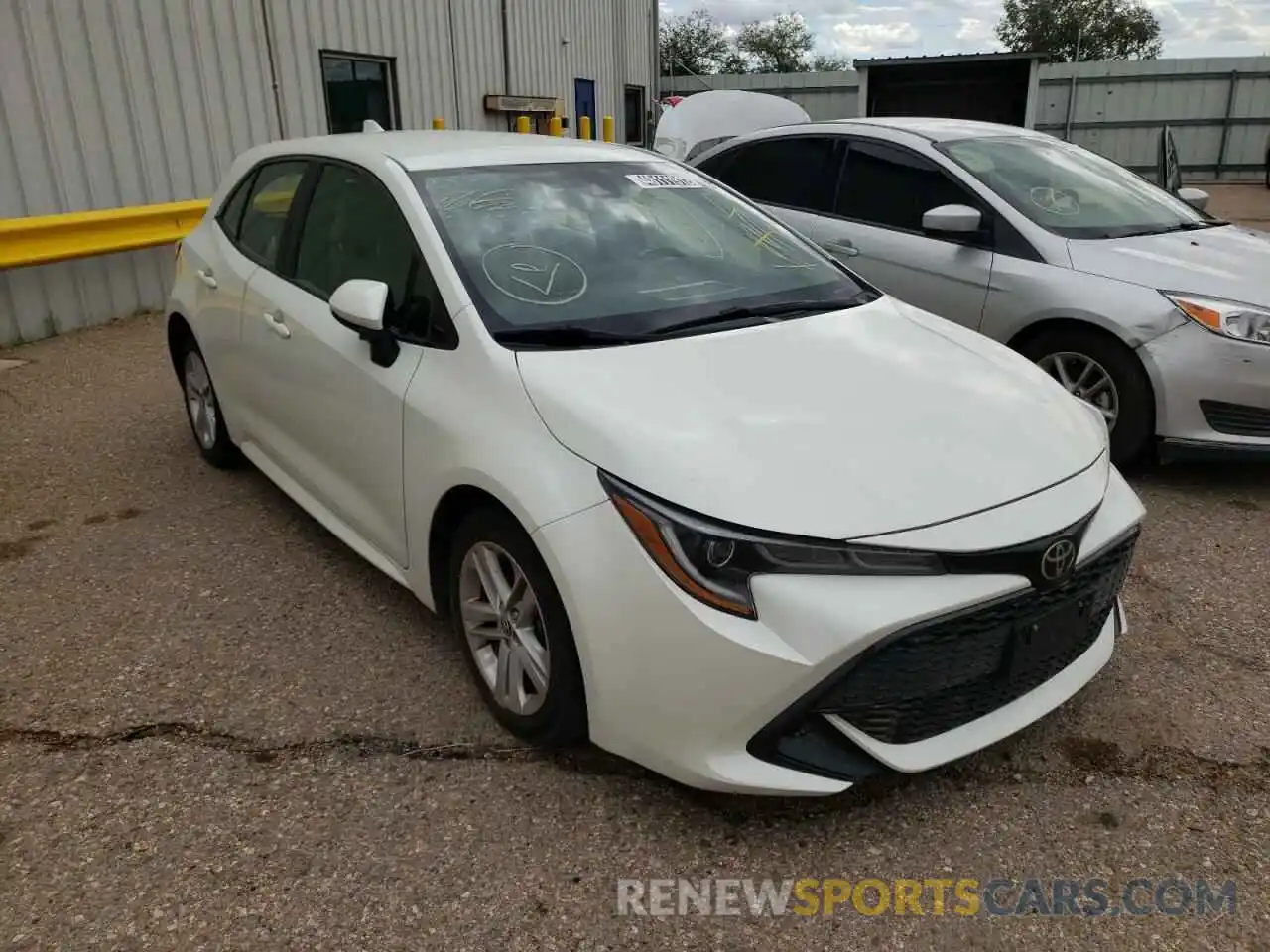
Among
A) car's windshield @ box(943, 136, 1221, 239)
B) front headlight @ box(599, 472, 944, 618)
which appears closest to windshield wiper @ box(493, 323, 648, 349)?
front headlight @ box(599, 472, 944, 618)

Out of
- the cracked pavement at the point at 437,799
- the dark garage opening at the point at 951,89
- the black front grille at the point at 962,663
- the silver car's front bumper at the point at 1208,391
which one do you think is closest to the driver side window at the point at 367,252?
the cracked pavement at the point at 437,799

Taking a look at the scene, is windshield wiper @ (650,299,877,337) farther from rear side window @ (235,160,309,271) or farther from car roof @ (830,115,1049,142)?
car roof @ (830,115,1049,142)

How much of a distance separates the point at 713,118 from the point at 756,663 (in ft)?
28.7

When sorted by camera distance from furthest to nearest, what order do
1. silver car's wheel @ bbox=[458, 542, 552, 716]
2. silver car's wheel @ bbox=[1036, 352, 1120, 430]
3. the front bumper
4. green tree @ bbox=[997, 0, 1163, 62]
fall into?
green tree @ bbox=[997, 0, 1163, 62]
silver car's wheel @ bbox=[1036, 352, 1120, 430]
silver car's wheel @ bbox=[458, 542, 552, 716]
the front bumper

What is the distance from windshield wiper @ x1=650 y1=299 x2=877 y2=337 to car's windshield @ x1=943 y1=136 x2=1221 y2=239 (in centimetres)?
217

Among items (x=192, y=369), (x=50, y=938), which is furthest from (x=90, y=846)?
(x=192, y=369)

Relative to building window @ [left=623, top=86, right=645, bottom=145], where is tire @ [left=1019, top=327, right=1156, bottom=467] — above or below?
below

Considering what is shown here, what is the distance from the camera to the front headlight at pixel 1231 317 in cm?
421

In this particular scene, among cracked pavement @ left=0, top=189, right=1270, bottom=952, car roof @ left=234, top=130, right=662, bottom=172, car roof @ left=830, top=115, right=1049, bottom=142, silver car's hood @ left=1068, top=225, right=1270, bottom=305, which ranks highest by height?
car roof @ left=234, top=130, right=662, bottom=172

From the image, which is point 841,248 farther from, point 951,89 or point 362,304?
point 951,89

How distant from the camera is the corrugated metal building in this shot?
7254 millimetres

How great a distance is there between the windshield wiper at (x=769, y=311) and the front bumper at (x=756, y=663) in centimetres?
84

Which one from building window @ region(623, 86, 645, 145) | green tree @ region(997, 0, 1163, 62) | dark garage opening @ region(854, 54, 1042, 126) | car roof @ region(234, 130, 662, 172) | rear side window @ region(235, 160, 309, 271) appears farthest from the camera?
green tree @ region(997, 0, 1163, 62)

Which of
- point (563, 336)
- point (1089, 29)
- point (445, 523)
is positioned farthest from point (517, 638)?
point (1089, 29)
